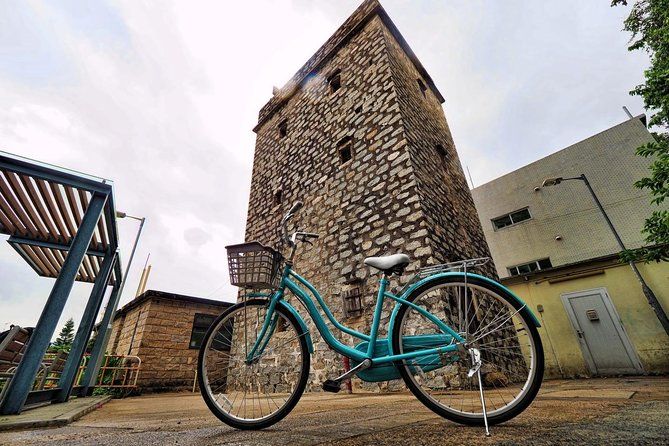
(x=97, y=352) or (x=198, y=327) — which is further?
(x=198, y=327)

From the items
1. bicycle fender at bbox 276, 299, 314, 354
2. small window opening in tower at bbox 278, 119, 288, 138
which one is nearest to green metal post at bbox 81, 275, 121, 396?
bicycle fender at bbox 276, 299, 314, 354

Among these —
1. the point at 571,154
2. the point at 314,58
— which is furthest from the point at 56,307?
the point at 571,154

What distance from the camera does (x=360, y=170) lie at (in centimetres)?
568

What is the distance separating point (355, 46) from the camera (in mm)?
7469

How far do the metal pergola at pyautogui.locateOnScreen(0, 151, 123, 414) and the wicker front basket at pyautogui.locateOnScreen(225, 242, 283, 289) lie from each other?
2.13 m

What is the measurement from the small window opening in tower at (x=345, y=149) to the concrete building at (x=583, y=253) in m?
7.19

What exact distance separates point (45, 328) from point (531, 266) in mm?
14194

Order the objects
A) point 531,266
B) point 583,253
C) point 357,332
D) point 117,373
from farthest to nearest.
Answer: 1. point 531,266
2. point 583,253
3. point 117,373
4. point 357,332

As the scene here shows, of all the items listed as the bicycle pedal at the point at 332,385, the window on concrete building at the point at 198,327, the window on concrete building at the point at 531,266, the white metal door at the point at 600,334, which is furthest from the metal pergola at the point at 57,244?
the window on concrete building at the point at 531,266

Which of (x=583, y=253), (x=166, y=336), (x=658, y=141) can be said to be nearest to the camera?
(x=658, y=141)

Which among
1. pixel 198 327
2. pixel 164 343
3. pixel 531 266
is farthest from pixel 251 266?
pixel 531 266

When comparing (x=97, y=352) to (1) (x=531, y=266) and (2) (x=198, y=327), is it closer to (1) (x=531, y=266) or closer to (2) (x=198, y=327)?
(2) (x=198, y=327)

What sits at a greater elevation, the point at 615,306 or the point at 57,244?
the point at 57,244

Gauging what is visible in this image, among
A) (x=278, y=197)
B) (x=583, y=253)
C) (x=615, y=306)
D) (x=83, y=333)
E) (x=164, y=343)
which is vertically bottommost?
(x=83, y=333)
